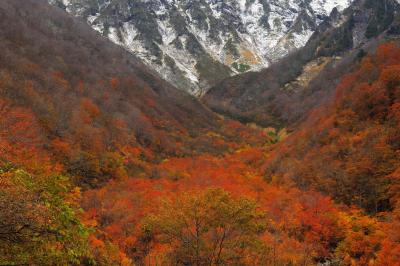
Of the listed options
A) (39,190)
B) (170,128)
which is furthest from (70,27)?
(39,190)

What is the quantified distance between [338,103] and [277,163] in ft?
50.7

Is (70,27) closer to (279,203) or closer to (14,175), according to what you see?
(279,203)

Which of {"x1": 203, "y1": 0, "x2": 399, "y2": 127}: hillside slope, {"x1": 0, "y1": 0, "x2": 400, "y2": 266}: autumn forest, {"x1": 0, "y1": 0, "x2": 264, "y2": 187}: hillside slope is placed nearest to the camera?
{"x1": 0, "y1": 0, "x2": 400, "y2": 266}: autumn forest

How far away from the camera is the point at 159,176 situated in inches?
2616

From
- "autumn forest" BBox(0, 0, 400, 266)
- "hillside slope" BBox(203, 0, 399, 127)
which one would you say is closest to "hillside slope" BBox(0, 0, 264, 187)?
"autumn forest" BBox(0, 0, 400, 266)

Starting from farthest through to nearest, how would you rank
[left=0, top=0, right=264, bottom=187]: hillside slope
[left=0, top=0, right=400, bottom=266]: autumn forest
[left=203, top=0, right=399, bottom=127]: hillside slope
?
[left=203, top=0, right=399, bottom=127]: hillside slope
[left=0, top=0, right=264, bottom=187]: hillside slope
[left=0, top=0, right=400, bottom=266]: autumn forest

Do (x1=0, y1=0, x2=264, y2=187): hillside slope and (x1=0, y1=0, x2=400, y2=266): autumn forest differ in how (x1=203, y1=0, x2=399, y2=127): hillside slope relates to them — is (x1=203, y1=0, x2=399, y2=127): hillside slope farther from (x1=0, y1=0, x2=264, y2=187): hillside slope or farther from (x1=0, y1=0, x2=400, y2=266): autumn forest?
(x1=0, y1=0, x2=400, y2=266): autumn forest

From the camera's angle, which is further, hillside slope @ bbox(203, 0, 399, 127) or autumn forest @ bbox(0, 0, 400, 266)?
hillside slope @ bbox(203, 0, 399, 127)

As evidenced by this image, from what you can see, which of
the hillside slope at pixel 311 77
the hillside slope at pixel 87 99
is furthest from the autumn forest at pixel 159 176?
the hillside slope at pixel 311 77

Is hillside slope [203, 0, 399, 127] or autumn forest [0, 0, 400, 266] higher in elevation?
hillside slope [203, 0, 399, 127]

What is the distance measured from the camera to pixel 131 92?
105 m

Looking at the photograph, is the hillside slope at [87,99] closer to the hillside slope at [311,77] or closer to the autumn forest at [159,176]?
the autumn forest at [159,176]

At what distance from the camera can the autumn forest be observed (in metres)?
12.8

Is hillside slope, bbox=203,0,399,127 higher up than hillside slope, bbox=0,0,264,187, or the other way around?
hillside slope, bbox=203,0,399,127
